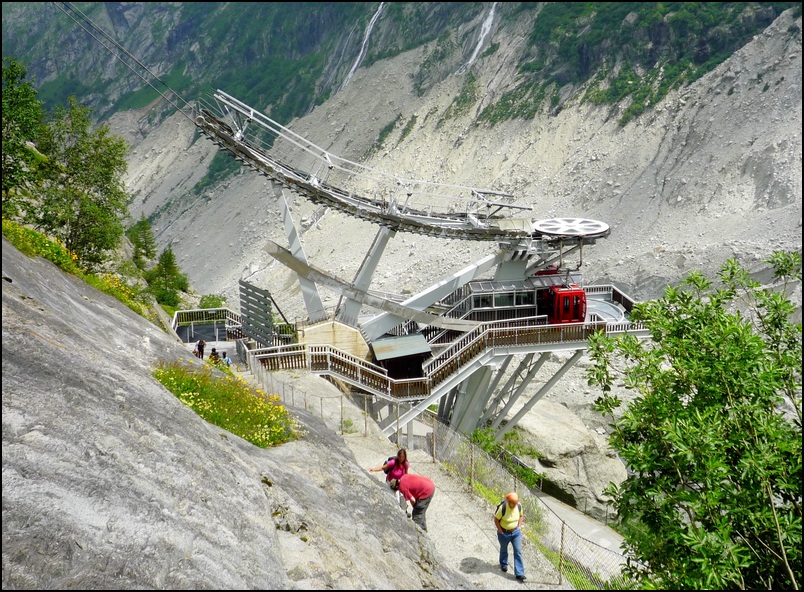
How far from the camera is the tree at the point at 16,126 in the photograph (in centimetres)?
1855

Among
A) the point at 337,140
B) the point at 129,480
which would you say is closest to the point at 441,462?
the point at 129,480

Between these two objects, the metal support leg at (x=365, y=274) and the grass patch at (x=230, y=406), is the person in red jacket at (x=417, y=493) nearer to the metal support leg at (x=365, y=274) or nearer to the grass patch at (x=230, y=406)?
the grass patch at (x=230, y=406)

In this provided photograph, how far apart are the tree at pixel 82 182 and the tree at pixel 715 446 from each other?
17.6 metres

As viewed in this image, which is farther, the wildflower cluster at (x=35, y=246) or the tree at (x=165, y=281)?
the tree at (x=165, y=281)

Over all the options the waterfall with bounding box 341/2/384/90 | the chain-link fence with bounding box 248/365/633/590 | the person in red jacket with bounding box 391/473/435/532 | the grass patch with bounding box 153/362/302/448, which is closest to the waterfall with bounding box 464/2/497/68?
the waterfall with bounding box 341/2/384/90

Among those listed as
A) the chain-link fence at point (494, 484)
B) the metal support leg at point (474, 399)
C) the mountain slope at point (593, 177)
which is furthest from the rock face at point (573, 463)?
the mountain slope at point (593, 177)

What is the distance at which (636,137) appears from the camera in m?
59.0

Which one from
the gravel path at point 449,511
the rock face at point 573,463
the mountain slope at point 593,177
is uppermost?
the mountain slope at point 593,177

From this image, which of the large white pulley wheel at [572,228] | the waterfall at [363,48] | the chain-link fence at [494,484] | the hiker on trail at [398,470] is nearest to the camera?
the hiker on trail at [398,470]

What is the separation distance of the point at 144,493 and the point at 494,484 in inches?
360

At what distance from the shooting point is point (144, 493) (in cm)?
724

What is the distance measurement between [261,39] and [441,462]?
402 ft

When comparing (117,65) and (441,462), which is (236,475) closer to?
(441,462)

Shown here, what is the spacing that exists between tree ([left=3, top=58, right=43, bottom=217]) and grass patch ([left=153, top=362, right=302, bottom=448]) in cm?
965
